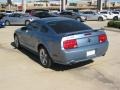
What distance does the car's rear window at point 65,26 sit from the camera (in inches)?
362

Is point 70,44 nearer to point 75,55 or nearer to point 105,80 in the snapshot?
point 75,55

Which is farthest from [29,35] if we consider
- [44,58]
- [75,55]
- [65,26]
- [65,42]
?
[75,55]

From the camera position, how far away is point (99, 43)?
902 centimetres

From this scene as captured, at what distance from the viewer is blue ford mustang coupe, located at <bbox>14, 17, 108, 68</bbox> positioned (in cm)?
841

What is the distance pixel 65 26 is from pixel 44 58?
1239 mm

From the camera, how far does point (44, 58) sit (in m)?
9.35

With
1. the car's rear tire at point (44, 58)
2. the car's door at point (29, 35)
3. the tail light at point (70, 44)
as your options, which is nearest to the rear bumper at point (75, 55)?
the tail light at point (70, 44)

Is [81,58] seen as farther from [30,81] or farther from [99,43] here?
[30,81]

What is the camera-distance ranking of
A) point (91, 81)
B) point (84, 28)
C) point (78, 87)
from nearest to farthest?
point (78, 87), point (91, 81), point (84, 28)

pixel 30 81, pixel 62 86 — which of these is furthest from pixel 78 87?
pixel 30 81

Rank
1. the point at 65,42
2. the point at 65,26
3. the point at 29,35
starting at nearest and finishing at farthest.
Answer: the point at 65,42, the point at 65,26, the point at 29,35

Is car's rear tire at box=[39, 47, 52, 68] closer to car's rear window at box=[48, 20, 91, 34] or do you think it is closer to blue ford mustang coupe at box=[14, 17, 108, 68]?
blue ford mustang coupe at box=[14, 17, 108, 68]

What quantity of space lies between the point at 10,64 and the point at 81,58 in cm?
263

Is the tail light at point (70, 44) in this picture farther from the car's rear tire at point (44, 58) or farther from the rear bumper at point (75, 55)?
the car's rear tire at point (44, 58)
